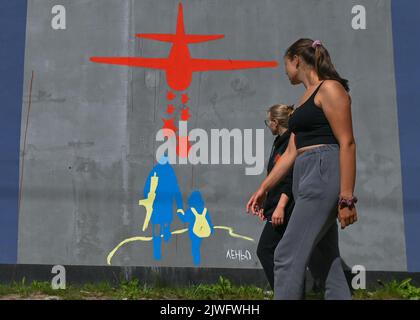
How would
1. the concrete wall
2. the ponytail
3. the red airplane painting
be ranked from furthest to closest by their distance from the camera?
the red airplane painting
the concrete wall
the ponytail

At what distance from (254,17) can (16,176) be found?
278 cm

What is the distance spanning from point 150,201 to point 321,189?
298cm

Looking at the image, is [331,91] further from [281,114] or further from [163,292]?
[163,292]

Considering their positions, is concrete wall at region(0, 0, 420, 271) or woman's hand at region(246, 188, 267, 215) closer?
woman's hand at region(246, 188, 267, 215)

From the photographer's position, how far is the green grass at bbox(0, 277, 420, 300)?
5562 millimetres

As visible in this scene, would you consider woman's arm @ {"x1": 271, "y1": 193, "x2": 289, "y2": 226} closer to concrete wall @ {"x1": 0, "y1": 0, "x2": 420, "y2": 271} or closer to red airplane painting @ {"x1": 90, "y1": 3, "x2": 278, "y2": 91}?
concrete wall @ {"x1": 0, "y1": 0, "x2": 420, "y2": 271}

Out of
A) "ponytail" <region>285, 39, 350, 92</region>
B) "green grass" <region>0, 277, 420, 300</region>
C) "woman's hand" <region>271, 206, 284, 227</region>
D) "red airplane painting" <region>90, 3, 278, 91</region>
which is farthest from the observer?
"red airplane painting" <region>90, 3, 278, 91</region>

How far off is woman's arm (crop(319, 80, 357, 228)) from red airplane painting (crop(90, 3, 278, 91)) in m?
2.81

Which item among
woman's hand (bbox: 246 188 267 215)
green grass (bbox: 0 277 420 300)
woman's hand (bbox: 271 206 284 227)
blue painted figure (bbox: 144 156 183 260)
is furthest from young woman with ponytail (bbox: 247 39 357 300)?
blue painted figure (bbox: 144 156 183 260)

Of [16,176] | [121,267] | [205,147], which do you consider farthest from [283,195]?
[16,176]

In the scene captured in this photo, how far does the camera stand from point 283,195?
425 centimetres

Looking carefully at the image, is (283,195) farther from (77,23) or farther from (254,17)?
(77,23)

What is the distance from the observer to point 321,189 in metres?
3.24

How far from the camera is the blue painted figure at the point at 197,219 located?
5918mm
